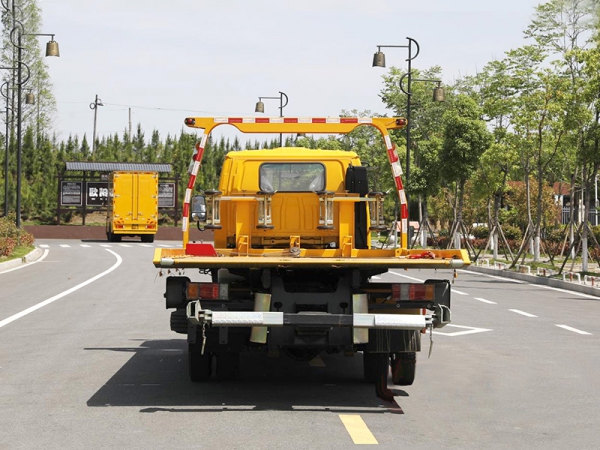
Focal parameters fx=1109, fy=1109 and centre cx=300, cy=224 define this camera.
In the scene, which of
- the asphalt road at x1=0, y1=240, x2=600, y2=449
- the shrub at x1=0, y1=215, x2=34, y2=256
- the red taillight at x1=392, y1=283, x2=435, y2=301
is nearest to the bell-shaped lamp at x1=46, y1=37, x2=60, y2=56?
the shrub at x1=0, y1=215, x2=34, y2=256

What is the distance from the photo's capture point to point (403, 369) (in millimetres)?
9977

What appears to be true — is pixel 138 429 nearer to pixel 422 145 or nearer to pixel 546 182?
pixel 422 145

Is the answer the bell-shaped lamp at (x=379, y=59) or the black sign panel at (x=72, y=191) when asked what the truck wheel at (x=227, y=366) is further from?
the black sign panel at (x=72, y=191)

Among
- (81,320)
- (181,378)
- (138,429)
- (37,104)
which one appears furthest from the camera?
(37,104)

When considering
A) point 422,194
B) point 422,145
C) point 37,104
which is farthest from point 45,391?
point 37,104

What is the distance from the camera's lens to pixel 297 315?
8758mm

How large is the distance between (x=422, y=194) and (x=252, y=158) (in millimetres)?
39472

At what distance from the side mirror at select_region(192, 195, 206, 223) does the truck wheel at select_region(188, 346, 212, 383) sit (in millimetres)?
1436

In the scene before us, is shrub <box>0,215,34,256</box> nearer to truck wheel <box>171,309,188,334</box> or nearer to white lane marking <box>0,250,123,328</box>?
white lane marking <box>0,250,123,328</box>

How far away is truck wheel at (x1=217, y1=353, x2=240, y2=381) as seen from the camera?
9969 mm

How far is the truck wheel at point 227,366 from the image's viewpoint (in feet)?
32.7

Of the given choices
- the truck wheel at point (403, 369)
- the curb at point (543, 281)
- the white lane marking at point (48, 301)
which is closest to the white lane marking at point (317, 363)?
the truck wheel at point (403, 369)

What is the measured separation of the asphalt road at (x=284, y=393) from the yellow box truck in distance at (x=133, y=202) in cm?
4141

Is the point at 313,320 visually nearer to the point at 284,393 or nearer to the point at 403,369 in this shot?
the point at 284,393
